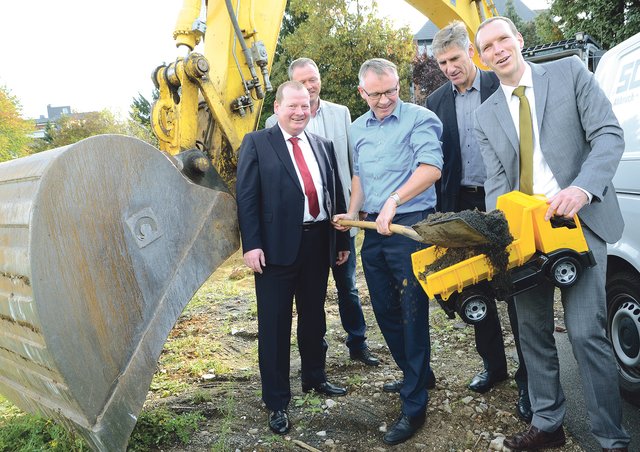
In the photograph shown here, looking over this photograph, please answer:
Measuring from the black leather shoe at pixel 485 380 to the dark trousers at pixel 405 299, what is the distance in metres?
0.57

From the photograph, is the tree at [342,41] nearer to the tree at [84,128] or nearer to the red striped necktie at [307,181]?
the red striped necktie at [307,181]

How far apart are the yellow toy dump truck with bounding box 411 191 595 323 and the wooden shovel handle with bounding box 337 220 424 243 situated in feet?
0.79

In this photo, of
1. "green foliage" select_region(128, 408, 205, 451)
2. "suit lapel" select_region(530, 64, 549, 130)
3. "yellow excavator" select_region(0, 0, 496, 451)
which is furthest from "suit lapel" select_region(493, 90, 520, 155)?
"green foliage" select_region(128, 408, 205, 451)

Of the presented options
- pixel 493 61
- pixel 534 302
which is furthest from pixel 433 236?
pixel 493 61

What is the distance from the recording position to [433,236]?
252cm

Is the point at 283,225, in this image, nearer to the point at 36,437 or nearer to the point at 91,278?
the point at 91,278

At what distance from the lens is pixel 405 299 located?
127 inches

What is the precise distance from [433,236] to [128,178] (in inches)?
59.6

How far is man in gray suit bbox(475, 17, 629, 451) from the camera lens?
2.50 metres

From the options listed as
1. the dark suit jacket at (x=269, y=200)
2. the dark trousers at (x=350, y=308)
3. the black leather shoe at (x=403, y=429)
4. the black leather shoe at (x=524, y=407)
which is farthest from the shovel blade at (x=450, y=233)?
the dark trousers at (x=350, y=308)

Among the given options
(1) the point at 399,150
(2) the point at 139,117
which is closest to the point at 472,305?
(1) the point at 399,150

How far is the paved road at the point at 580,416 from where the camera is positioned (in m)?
2.91

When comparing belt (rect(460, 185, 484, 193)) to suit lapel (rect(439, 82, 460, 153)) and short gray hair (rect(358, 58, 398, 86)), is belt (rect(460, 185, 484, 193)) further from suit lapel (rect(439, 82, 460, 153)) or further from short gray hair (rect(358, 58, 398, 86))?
short gray hair (rect(358, 58, 398, 86))

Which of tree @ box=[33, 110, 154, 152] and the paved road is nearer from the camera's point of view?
the paved road
